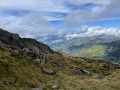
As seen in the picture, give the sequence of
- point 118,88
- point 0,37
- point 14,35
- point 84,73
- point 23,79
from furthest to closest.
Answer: point 14,35, point 0,37, point 84,73, point 118,88, point 23,79

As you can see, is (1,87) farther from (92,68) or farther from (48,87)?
(92,68)

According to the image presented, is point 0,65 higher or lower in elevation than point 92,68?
higher

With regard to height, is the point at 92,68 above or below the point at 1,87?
below

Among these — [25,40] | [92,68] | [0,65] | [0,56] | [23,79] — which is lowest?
[92,68]

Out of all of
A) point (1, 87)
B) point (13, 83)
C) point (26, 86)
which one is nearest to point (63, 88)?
point (26, 86)

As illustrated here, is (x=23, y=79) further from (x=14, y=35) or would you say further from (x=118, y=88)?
(x=14, y=35)

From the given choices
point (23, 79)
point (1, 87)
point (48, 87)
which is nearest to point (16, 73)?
→ point (23, 79)

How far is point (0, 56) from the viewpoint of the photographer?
25609 millimetres

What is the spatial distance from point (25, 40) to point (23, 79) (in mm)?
53238

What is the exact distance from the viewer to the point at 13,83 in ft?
63.6

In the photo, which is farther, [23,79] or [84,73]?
[84,73]

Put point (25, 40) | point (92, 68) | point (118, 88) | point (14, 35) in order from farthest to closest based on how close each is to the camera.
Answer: point (25, 40)
point (14, 35)
point (92, 68)
point (118, 88)

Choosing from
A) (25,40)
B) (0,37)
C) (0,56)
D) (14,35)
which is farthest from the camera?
(25,40)

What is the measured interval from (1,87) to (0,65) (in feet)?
22.2
